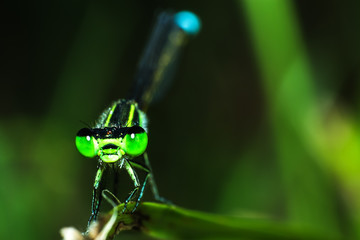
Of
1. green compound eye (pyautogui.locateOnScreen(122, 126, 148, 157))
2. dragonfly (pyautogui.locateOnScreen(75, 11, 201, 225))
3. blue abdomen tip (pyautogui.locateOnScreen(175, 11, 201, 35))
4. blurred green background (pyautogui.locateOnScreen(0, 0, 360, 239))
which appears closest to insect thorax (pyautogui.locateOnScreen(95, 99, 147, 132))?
dragonfly (pyautogui.locateOnScreen(75, 11, 201, 225))

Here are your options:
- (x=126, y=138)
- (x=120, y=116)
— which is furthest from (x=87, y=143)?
(x=120, y=116)

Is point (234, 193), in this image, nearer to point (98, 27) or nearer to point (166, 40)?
point (166, 40)

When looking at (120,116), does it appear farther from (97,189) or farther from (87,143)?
(97,189)

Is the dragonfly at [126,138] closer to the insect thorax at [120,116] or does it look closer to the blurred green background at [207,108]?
the insect thorax at [120,116]

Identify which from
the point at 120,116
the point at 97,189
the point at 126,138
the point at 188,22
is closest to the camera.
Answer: the point at 126,138

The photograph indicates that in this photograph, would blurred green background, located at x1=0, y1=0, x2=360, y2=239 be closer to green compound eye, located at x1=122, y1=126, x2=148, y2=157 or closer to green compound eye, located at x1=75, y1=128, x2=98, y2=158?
green compound eye, located at x1=122, y1=126, x2=148, y2=157

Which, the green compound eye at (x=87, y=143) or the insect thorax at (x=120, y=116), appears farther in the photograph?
the insect thorax at (x=120, y=116)

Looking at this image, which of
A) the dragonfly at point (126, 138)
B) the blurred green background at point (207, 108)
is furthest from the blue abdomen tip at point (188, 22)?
the dragonfly at point (126, 138)
